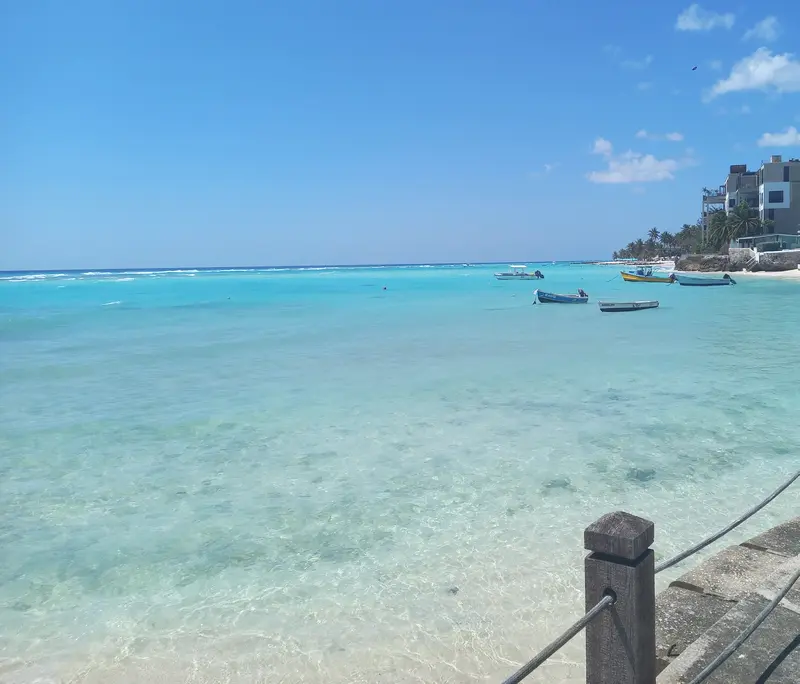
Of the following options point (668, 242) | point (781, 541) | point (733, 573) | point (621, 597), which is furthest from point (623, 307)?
point (668, 242)

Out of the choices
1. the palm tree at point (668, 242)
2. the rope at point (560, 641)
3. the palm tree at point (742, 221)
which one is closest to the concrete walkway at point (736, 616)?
the rope at point (560, 641)

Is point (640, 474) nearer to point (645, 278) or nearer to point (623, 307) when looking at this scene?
point (623, 307)

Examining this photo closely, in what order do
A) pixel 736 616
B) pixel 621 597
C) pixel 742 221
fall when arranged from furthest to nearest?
pixel 742 221
pixel 736 616
pixel 621 597

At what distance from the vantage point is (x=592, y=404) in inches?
Result: 505

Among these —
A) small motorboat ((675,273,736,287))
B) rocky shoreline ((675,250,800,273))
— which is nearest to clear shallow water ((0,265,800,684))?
small motorboat ((675,273,736,287))

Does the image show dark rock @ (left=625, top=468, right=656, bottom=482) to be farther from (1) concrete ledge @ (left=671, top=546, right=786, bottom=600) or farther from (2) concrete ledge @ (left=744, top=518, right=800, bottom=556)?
(1) concrete ledge @ (left=671, top=546, right=786, bottom=600)

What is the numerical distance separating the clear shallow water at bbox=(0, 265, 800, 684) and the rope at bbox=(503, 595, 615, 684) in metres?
2.35

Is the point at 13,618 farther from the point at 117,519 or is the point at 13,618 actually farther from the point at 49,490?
the point at 49,490

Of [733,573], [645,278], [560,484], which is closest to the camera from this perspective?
[733,573]

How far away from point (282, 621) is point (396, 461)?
4227mm

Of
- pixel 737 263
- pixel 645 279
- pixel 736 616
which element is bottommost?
pixel 736 616

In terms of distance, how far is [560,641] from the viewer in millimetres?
2436

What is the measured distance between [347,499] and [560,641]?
5823 millimetres

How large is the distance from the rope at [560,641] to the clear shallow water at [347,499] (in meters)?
2.35
